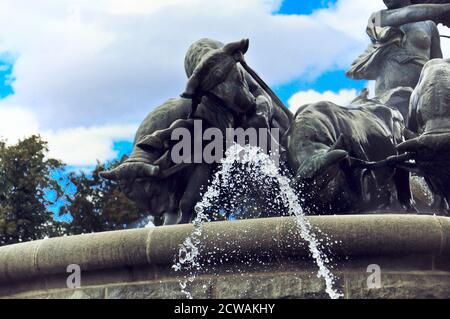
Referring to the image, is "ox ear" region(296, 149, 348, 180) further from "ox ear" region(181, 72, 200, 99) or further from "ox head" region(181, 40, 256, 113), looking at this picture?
"ox ear" region(181, 72, 200, 99)

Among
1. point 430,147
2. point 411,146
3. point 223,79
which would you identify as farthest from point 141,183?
point 430,147

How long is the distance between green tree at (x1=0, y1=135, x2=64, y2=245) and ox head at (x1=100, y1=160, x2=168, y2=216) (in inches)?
663

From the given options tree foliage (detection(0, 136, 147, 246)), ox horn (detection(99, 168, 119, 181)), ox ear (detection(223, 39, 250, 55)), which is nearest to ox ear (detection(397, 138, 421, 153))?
ox ear (detection(223, 39, 250, 55))

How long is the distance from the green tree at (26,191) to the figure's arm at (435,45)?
14.7 meters

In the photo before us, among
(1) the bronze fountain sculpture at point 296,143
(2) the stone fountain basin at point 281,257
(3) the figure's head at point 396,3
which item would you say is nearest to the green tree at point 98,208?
(3) the figure's head at point 396,3

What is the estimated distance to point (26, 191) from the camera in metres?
27.7

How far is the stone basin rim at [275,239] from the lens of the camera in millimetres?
7316

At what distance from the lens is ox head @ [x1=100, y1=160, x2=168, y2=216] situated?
8.89 meters

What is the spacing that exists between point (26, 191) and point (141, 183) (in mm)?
19167

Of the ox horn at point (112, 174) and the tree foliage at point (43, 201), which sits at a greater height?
the tree foliage at point (43, 201)

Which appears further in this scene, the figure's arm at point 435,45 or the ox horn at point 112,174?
the figure's arm at point 435,45

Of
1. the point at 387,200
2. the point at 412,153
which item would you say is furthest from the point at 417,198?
the point at 412,153

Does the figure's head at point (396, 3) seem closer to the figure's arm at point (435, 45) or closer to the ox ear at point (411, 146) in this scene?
the figure's arm at point (435, 45)
